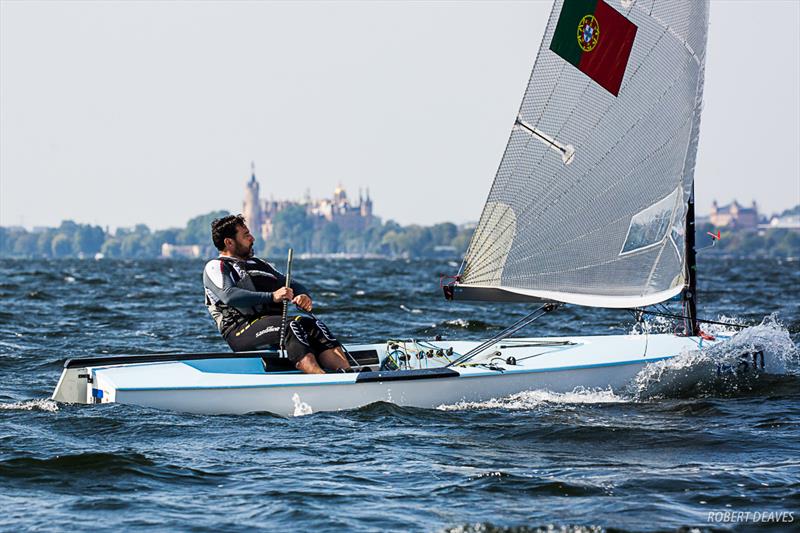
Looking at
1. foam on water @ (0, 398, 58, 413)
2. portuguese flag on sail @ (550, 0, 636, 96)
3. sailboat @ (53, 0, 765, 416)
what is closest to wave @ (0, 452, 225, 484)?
sailboat @ (53, 0, 765, 416)

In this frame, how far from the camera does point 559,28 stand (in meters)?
8.09

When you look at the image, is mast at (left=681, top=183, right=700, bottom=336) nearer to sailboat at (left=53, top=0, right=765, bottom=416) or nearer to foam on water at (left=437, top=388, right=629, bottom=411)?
sailboat at (left=53, top=0, right=765, bottom=416)

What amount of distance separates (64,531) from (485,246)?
4.33 m

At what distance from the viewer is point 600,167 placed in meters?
8.38

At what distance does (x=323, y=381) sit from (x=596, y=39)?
3186 millimetres

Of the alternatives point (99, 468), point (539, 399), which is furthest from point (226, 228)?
point (539, 399)

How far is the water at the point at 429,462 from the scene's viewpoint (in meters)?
5.25

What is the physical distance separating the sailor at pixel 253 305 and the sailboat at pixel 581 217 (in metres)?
0.22

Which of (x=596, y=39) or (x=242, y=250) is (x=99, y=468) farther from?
(x=596, y=39)

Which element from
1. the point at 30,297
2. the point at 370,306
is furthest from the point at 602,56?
the point at 30,297

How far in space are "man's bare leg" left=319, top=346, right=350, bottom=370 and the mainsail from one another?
3.43 feet

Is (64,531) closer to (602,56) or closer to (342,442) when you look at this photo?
(342,442)

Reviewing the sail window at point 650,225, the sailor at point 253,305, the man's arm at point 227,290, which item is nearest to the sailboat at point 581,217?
the sail window at point 650,225

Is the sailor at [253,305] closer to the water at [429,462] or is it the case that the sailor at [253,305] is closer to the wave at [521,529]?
the water at [429,462]
